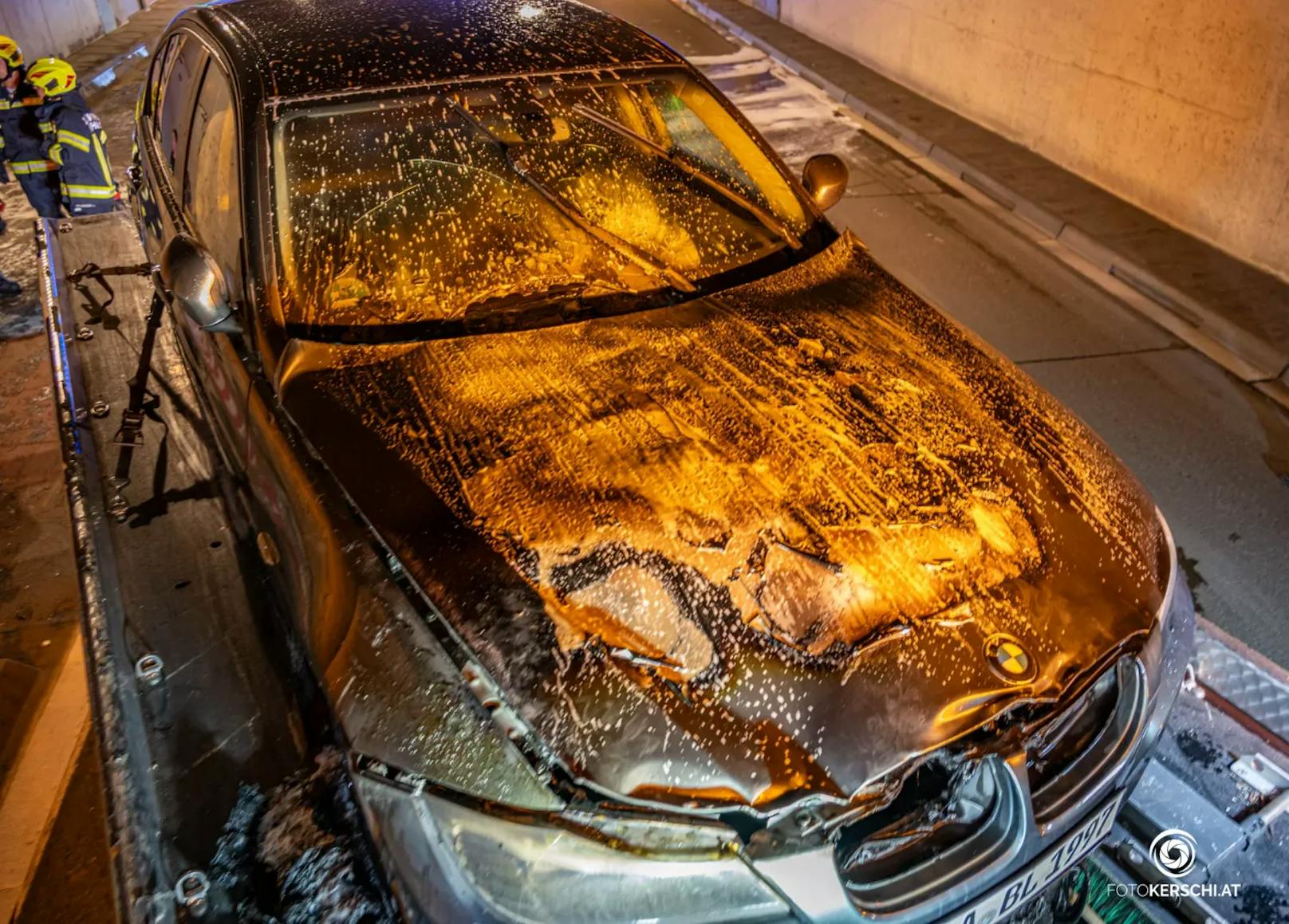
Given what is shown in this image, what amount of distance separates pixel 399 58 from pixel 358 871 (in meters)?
2.28

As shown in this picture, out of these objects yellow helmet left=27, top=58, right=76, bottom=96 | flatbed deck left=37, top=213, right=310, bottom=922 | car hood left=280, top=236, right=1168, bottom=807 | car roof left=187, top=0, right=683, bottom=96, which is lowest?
flatbed deck left=37, top=213, right=310, bottom=922

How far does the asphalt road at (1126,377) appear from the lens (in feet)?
10.6

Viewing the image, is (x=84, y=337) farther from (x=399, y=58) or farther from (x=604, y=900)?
(x=604, y=900)

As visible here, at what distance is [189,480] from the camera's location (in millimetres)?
3143

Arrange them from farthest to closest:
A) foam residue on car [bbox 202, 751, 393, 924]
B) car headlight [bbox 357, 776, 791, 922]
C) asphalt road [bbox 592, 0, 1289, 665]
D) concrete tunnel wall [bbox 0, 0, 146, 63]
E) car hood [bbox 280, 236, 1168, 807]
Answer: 1. concrete tunnel wall [bbox 0, 0, 146, 63]
2. asphalt road [bbox 592, 0, 1289, 665]
3. foam residue on car [bbox 202, 751, 393, 924]
4. car hood [bbox 280, 236, 1168, 807]
5. car headlight [bbox 357, 776, 791, 922]

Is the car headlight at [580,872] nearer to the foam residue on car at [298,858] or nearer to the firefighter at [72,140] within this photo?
the foam residue on car at [298,858]

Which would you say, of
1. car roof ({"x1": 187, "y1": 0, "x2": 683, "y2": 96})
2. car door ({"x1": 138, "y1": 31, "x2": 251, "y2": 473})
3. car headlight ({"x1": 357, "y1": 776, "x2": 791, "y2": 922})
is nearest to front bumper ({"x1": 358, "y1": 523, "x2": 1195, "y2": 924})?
car headlight ({"x1": 357, "y1": 776, "x2": 791, "y2": 922})

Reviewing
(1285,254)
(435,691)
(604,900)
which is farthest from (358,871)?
(1285,254)

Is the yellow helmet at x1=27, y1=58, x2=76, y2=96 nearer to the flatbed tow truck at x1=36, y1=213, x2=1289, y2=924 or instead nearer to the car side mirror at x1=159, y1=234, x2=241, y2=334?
the flatbed tow truck at x1=36, y1=213, x2=1289, y2=924

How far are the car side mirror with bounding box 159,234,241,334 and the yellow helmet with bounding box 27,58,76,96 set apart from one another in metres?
4.13

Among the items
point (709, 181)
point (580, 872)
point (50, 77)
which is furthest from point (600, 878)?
point (50, 77)

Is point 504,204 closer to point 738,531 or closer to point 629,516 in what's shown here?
point 629,516

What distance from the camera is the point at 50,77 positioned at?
5.21 metres

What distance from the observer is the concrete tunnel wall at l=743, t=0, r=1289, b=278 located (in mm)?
5340
